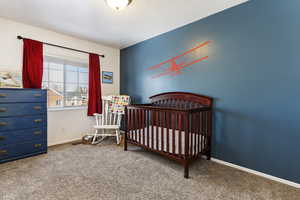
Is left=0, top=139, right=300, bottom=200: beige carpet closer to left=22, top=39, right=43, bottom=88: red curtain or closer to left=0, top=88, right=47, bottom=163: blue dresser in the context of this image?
left=0, top=88, right=47, bottom=163: blue dresser

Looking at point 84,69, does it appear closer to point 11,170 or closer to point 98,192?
point 11,170

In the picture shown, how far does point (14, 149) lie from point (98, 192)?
168 cm

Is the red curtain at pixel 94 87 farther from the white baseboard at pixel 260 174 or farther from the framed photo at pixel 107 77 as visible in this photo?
the white baseboard at pixel 260 174

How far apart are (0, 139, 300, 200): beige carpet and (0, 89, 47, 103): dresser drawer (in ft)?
3.07

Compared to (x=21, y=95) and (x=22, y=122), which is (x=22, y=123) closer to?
(x=22, y=122)

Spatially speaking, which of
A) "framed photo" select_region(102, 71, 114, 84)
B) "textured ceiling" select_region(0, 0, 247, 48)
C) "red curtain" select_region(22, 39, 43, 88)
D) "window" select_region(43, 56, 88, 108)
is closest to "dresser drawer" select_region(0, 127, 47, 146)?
"window" select_region(43, 56, 88, 108)

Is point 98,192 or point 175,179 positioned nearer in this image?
point 98,192

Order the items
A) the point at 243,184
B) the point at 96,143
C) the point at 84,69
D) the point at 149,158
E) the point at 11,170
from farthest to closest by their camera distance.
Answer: the point at 84,69 < the point at 96,143 < the point at 149,158 < the point at 11,170 < the point at 243,184

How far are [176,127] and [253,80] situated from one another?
1283 millimetres

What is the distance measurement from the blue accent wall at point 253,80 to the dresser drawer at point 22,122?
102 inches

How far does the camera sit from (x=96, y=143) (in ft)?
9.80

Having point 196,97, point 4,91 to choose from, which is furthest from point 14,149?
point 196,97

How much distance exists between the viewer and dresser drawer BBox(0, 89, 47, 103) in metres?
2.06

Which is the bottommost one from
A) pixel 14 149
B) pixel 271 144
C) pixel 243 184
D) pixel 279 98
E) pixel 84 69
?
pixel 243 184
